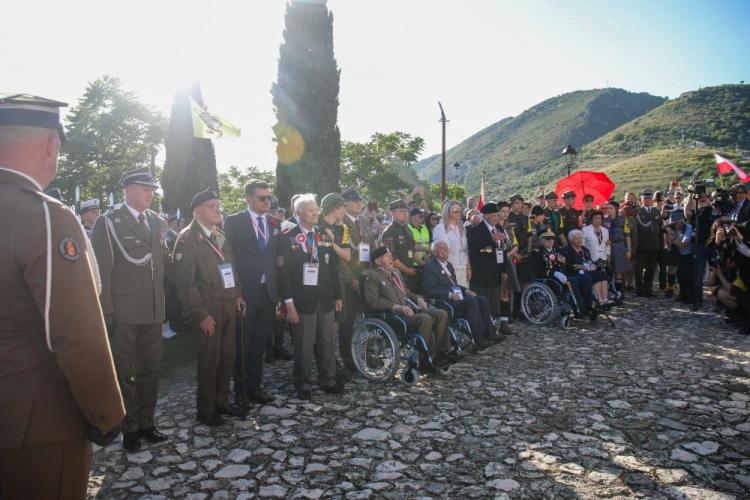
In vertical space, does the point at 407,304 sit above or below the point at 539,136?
below

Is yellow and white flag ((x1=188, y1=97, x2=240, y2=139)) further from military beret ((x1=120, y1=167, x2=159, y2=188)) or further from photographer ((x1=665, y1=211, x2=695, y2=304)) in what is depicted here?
photographer ((x1=665, y1=211, x2=695, y2=304))

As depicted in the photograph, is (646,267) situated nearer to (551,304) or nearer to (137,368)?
(551,304)

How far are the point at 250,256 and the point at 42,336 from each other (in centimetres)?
359

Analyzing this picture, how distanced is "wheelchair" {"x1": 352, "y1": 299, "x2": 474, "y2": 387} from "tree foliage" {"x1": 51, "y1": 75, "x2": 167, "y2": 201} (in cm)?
3532

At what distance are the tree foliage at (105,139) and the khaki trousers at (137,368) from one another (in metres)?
35.8

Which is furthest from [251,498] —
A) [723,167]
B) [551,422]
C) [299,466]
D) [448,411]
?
[723,167]

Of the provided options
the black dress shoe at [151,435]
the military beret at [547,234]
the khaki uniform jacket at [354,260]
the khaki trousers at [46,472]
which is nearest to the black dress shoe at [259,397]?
the black dress shoe at [151,435]

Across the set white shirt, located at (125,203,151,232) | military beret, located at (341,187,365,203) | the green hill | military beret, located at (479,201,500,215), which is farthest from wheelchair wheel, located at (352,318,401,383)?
the green hill

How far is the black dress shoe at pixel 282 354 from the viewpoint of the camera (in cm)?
726

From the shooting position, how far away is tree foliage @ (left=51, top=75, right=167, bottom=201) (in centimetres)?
3747

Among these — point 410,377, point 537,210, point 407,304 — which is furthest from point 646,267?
point 410,377

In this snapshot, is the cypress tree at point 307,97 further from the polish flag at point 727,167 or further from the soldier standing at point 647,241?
the polish flag at point 727,167

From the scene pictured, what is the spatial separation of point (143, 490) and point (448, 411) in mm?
2724

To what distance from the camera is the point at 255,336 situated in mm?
5273
